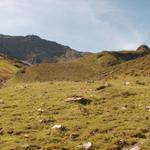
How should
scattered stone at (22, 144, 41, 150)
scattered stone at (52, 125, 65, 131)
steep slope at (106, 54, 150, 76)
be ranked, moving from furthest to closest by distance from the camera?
steep slope at (106, 54, 150, 76)
scattered stone at (52, 125, 65, 131)
scattered stone at (22, 144, 41, 150)

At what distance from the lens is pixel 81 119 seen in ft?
87.5

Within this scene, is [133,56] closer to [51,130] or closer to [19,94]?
[19,94]

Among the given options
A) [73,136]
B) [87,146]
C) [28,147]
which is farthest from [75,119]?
[28,147]

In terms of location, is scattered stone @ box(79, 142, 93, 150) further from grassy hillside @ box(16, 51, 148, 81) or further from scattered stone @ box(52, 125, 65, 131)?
grassy hillside @ box(16, 51, 148, 81)

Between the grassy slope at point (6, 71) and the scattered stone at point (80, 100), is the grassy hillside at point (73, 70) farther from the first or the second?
the scattered stone at point (80, 100)

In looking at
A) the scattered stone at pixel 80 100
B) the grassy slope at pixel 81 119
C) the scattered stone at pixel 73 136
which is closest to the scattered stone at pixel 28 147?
the grassy slope at pixel 81 119

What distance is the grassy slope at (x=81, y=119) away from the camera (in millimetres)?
22625

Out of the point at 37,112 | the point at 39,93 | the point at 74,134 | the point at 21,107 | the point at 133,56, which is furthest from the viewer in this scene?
the point at 133,56

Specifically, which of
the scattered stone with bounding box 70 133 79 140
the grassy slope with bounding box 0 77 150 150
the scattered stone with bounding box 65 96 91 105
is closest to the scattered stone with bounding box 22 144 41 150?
the grassy slope with bounding box 0 77 150 150

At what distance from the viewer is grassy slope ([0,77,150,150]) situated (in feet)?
74.2

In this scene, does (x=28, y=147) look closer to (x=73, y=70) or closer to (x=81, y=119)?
(x=81, y=119)

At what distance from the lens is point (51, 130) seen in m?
24.4

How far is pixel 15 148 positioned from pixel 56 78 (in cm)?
5037

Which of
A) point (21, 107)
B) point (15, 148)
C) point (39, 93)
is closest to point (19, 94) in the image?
point (39, 93)
